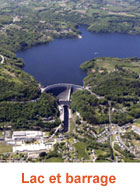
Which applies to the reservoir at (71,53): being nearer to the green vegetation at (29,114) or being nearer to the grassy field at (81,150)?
the green vegetation at (29,114)

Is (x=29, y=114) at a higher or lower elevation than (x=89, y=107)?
higher

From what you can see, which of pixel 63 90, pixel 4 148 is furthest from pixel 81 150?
pixel 63 90

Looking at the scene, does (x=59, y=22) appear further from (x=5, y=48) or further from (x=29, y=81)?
(x=29, y=81)

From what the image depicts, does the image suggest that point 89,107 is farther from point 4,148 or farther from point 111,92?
point 4,148

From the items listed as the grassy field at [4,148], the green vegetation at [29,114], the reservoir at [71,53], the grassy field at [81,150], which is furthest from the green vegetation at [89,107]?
the grassy field at [4,148]

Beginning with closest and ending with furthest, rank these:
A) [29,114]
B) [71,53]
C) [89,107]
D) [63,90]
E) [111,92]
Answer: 1. [29,114]
2. [89,107]
3. [111,92]
4. [63,90]
5. [71,53]

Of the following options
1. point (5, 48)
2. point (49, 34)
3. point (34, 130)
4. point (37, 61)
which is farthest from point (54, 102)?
point (49, 34)

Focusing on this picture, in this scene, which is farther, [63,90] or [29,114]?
[63,90]
